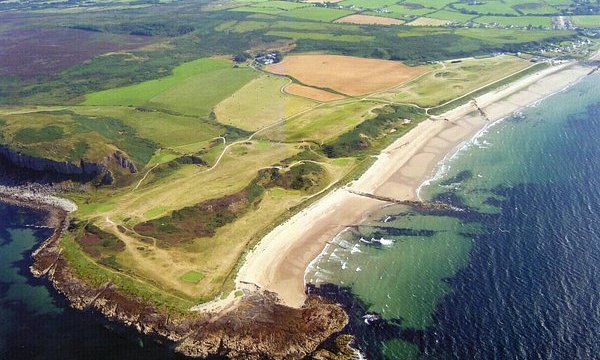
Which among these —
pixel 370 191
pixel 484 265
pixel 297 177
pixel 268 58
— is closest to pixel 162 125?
pixel 297 177

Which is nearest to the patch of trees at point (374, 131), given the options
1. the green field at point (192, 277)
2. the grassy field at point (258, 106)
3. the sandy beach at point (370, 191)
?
the sandy beach at point (370, 191)

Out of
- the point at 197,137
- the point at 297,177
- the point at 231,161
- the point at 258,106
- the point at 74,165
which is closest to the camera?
the point at 297,177

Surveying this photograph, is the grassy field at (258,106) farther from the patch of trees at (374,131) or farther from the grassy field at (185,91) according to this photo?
the patch of trees at (374,131)

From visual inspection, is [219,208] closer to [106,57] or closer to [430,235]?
[430,235]

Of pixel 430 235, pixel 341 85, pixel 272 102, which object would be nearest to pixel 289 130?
pixel 272 102

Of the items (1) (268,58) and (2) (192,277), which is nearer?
(2) (192,277)

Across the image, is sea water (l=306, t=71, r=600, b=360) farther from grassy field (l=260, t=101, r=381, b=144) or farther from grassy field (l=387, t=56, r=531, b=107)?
grassy field (l=387, t=56, r=531, b=107)

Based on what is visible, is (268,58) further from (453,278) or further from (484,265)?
(453,278)
